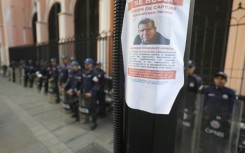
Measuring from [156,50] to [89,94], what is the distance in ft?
11.4

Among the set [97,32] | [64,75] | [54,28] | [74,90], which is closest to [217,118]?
[74,90]

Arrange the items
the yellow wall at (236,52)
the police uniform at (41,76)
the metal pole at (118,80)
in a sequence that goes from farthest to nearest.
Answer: the police uniform at (41,76)
the yellow wall at (236,52)
the metal pole at (118,80)

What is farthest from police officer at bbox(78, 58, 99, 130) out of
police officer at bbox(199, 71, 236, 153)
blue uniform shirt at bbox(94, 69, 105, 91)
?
police officer at bbox(199, 71, 236, 153)

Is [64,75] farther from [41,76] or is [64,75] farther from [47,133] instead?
[41,76]

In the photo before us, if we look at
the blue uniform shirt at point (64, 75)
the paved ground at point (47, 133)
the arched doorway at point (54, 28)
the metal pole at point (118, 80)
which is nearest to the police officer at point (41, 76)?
the arched doorway at point (54, 28)

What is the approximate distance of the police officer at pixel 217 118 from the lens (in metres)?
2.83

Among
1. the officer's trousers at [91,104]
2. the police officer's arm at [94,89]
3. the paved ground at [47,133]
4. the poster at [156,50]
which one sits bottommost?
the paved ground at [47,133]

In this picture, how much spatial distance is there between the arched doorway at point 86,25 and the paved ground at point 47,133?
3.37m

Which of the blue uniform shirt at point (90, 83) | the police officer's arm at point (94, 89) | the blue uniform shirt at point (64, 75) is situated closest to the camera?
the police officer's arm at point (94, 89)

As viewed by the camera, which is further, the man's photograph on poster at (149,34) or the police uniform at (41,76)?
the police uniform at (41,76)

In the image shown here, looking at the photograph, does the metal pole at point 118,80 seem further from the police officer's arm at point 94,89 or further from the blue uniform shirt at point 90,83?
the blue uniform shirt at point 90,83

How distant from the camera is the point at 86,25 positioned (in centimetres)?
887

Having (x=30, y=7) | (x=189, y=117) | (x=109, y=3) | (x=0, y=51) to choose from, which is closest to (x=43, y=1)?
(x=30, y=7)

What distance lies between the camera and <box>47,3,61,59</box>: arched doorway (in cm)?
910
